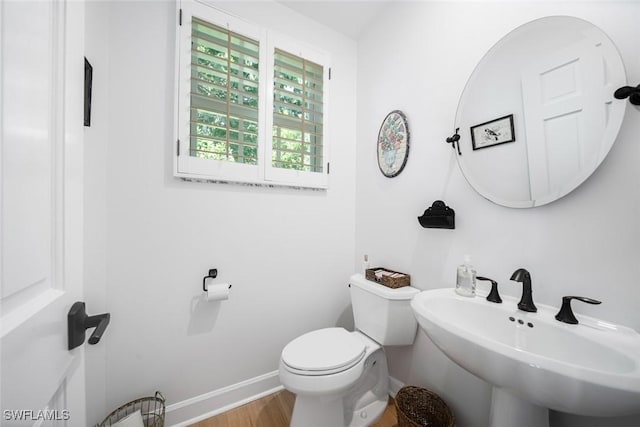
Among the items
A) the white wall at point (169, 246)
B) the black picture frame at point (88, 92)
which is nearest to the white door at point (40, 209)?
the black picture frame at point (88, 92)

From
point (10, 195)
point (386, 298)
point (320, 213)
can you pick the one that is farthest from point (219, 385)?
point (10, 195)

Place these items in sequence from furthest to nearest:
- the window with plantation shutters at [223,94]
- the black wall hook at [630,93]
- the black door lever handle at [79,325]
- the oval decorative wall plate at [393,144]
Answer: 1. the oval decorative wall plate at [393,144]
2. the window with plantation shutters at [223,94]
3. the black wall hook at [630,93]
4. the black door lever handle at [79,325]

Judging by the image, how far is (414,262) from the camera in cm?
133

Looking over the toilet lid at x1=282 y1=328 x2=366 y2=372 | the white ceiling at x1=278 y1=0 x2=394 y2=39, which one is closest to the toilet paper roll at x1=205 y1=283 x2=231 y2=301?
the toilet lid at x1=282 y1=328 x2=366 y2=372

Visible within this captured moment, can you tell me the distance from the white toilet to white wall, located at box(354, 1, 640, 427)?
18 cm

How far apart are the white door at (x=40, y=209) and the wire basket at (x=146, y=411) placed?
2.81ft

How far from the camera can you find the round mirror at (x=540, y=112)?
748 mm

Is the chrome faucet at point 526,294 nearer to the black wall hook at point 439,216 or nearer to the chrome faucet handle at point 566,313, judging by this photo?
the chrome faucet handle at point 566,313

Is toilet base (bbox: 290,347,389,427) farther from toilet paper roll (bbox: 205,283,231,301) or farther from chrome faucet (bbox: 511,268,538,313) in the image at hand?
chrome faucet (bbox: 511,268,538,313)

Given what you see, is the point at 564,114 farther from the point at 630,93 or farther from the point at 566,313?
the point at 566,313

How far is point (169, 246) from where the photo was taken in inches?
47.7

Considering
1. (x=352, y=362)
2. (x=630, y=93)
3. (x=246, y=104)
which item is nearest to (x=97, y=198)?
(x=246, y=104)

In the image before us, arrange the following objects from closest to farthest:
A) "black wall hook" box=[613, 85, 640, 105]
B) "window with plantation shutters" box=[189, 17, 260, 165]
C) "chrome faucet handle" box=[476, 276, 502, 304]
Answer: "black wall hook" box=[613, 85, 640, 105], "chrome faucet handle" box=[476, 276, 502, 304], "window with plantation shutters" box=[189, 17, 260, 165]

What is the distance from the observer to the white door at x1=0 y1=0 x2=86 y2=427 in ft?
0.95
